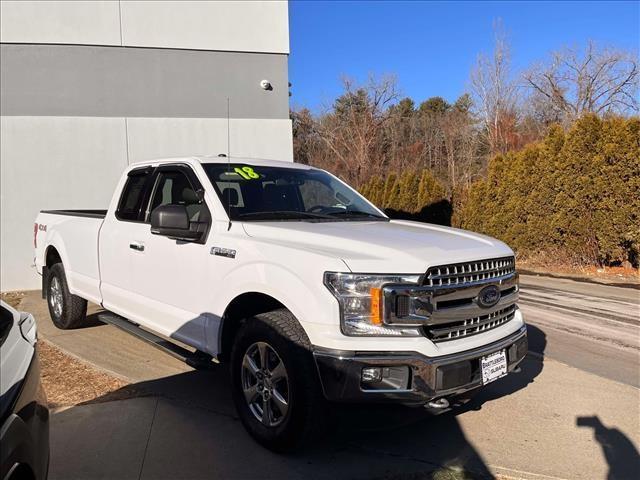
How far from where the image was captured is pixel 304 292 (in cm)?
307

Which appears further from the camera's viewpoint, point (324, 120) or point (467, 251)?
point (324, 120)

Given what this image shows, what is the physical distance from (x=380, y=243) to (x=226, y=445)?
1740 millimetres

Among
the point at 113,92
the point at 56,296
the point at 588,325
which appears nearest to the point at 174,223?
the point at 56,296

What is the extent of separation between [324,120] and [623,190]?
88.2 ft

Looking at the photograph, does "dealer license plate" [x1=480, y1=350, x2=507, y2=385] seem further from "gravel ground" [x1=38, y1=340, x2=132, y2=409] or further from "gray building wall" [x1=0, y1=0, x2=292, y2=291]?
"gray building wall" [x1=0, y1=0, x2=292, y2=291]

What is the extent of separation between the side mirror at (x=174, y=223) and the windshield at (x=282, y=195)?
33cm

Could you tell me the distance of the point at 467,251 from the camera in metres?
3.34

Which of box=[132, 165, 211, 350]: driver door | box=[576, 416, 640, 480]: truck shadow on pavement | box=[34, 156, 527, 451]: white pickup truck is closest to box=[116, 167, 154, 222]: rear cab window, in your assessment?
box=[34, 156, 527, 451]: white pickup truck

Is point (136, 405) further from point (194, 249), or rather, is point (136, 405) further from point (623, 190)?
point (623, 190)

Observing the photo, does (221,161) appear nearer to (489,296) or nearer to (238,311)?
(238,311)

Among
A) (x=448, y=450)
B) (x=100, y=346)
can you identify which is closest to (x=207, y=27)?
(x=100, y=346)

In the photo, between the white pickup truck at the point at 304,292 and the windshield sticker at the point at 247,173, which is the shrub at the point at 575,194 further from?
the windshield sticker at the point at 247,173

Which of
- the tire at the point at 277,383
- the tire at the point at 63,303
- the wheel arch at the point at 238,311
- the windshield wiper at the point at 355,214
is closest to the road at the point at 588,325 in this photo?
the windshield wiper at the point at 355,214

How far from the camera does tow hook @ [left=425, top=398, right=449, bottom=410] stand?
3.05 meters
